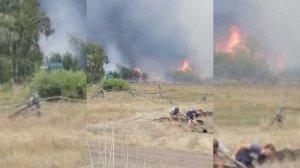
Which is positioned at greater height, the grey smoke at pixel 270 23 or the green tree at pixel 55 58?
the grey smoke at pixel 270 23

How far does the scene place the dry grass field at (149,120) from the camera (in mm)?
5996

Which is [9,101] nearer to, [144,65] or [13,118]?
[13,118]

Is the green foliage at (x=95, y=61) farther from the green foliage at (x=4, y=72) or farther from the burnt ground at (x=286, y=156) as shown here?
the burnt ground at (x=286, y=156)

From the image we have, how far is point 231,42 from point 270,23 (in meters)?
0.40

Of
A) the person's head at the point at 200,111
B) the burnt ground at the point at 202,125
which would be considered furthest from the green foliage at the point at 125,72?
the person's head at the point at 200,111

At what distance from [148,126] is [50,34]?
Result: 145cm

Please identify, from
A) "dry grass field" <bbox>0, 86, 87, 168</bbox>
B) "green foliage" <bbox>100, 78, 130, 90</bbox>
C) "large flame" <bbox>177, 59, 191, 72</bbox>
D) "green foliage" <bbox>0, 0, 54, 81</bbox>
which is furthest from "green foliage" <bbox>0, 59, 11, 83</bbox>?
"large flame" <bbox>177, 59, 191, 72</bbox>

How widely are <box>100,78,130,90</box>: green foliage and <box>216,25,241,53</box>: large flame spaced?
4.32ft

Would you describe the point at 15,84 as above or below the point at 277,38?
below

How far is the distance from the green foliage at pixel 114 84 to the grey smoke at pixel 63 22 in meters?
0.50

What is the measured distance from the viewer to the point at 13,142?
261 inches

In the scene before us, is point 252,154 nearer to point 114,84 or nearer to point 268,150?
point 268,150

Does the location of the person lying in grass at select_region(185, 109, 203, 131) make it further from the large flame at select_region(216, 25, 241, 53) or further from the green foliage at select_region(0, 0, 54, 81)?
the green foliage at select_region(0, 0, 54, 81)

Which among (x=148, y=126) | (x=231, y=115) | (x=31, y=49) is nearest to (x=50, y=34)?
(x=31, y=49)
